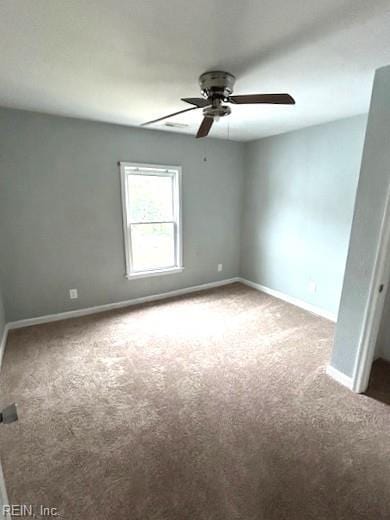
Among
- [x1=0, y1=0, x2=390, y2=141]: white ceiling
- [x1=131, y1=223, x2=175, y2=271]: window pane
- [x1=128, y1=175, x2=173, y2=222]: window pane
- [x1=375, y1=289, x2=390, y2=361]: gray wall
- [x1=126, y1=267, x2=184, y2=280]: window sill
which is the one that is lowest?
[x1=375, y1=289, x2=390, y2=361]: gray wall

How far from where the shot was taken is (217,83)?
1762 millimetres

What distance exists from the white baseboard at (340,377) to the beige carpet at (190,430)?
0.06 meters

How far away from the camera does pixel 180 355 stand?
2.49m

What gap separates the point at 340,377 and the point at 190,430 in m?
1.33

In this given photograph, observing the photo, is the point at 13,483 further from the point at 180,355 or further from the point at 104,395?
the point at 180,355

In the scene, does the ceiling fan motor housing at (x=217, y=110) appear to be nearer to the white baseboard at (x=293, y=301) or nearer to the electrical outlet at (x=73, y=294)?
the electrical outlet at (x=73, y=294)

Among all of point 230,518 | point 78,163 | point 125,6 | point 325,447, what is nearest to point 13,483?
point 230,518

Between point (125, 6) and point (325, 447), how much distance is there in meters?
2.61

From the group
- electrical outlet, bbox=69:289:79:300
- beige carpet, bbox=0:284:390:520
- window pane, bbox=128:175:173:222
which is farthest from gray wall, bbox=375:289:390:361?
electrical outlet, bbox=69:289:79:300

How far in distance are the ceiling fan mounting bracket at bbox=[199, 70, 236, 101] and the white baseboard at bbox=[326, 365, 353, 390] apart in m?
2.34

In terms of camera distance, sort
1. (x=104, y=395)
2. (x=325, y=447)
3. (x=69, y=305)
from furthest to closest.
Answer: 1. (x=69, y=305)
2. (x=104, y=395)
3. (x=325, y=447)

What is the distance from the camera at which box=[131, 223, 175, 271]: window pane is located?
139 inches

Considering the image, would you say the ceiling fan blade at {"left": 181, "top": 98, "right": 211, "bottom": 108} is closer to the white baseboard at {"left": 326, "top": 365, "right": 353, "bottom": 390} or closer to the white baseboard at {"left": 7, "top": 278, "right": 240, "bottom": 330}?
the white baseboard at {"left": 326, "top": 365, "right": 353, "bottom": 390}

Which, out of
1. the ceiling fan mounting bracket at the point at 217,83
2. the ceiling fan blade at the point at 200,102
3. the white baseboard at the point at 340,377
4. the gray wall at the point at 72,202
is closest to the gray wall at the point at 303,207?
the gray wall at the point at 72,202
